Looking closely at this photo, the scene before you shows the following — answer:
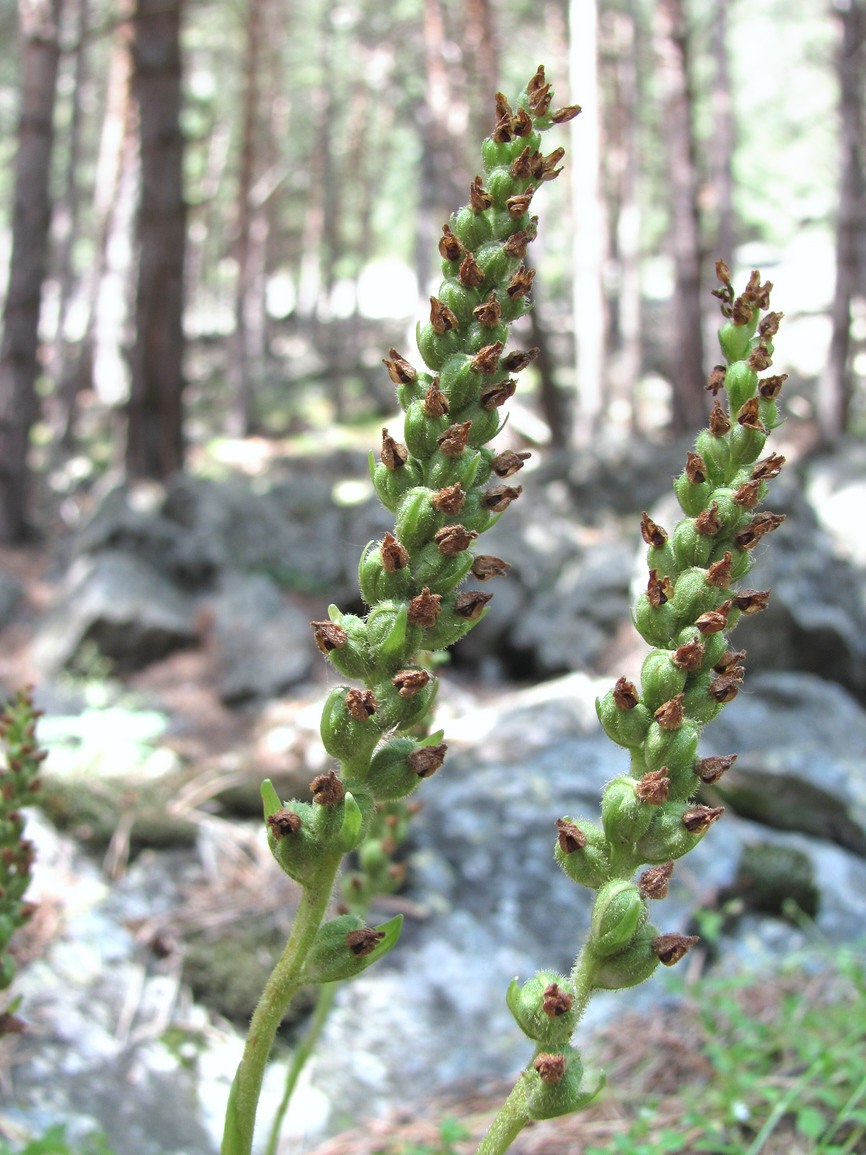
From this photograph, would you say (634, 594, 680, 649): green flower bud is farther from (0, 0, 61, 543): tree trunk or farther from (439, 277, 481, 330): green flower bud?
(0, 0, 61, 543): tree trunk

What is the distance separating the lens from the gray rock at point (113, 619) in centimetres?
997

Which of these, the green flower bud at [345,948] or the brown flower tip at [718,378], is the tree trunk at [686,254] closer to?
the brown flower tip at [718,378]

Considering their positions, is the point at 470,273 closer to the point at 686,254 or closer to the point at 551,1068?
the point at 551,1068

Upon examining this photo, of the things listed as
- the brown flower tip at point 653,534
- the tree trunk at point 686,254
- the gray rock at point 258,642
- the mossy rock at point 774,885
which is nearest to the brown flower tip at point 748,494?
the brown flower tip at point 653,534

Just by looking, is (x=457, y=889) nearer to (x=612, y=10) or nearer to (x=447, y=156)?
(x=447, y=156)

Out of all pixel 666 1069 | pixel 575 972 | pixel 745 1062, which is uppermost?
pixel 575 972

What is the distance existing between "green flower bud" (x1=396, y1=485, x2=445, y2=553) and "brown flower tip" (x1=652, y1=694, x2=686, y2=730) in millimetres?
402

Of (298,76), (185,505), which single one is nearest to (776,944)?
(185,505)

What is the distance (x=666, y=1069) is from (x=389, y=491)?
102 inches

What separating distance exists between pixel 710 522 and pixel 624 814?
429mm

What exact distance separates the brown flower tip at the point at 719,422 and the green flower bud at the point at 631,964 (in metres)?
0.72

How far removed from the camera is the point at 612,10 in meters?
23.2

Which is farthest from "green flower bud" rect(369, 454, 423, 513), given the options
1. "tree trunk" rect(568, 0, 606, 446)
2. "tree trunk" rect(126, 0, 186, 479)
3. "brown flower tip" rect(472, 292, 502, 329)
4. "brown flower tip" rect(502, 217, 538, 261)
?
"tree trunk" rect(568, 0, 606, 446)

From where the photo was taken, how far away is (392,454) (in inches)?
58.5
